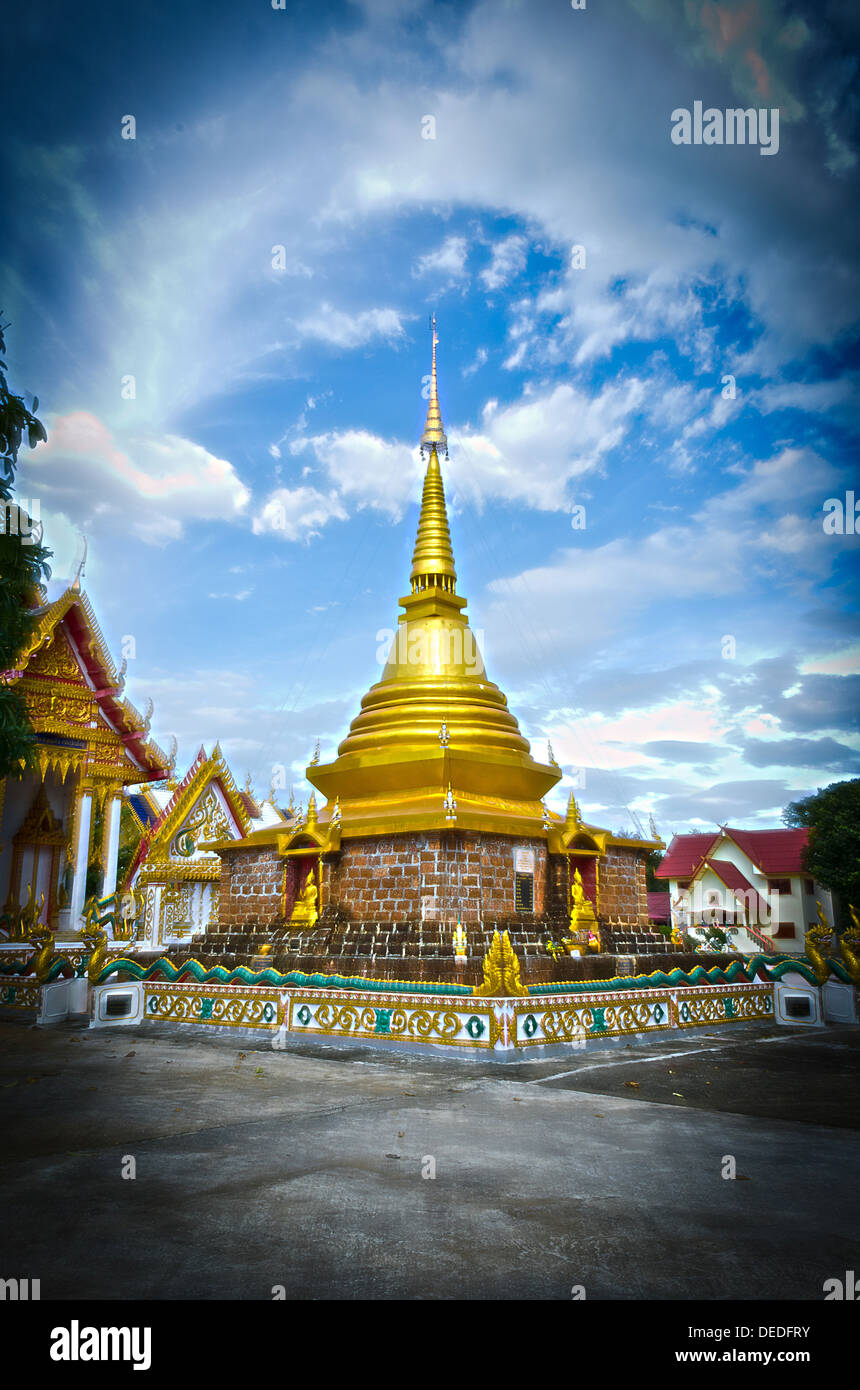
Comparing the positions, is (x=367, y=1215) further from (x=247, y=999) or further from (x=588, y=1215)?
(x=247, y=999)

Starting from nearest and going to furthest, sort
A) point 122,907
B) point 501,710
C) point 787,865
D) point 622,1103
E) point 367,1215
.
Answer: point 367,1215
point 622,1103
point 501,710
point 122,907
point 787,865

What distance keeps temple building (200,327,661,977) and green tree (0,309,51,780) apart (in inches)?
312

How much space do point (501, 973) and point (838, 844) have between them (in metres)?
26.8

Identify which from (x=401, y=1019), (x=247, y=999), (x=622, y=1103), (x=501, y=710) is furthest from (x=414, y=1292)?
(x=501, y=710)

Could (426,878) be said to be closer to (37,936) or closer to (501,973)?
(501,973)

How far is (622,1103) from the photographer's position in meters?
8.11

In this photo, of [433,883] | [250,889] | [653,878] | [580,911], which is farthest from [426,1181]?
[653,878]

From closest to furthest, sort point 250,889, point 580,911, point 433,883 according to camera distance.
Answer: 1. point 433,883
2. point 580,911
3. point 250,889

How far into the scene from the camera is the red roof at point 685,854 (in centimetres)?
4319

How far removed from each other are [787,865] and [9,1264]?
41.3 metres

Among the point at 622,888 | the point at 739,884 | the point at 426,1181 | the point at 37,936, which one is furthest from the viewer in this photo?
the point at 739,884

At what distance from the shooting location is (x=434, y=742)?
19609mm

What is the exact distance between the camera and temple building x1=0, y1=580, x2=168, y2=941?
2134cm

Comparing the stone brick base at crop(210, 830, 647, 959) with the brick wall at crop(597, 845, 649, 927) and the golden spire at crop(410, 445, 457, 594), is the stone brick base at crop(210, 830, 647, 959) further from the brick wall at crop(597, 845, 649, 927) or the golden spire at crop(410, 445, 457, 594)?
the golden spire at crop(410, 445, 457, 594)
